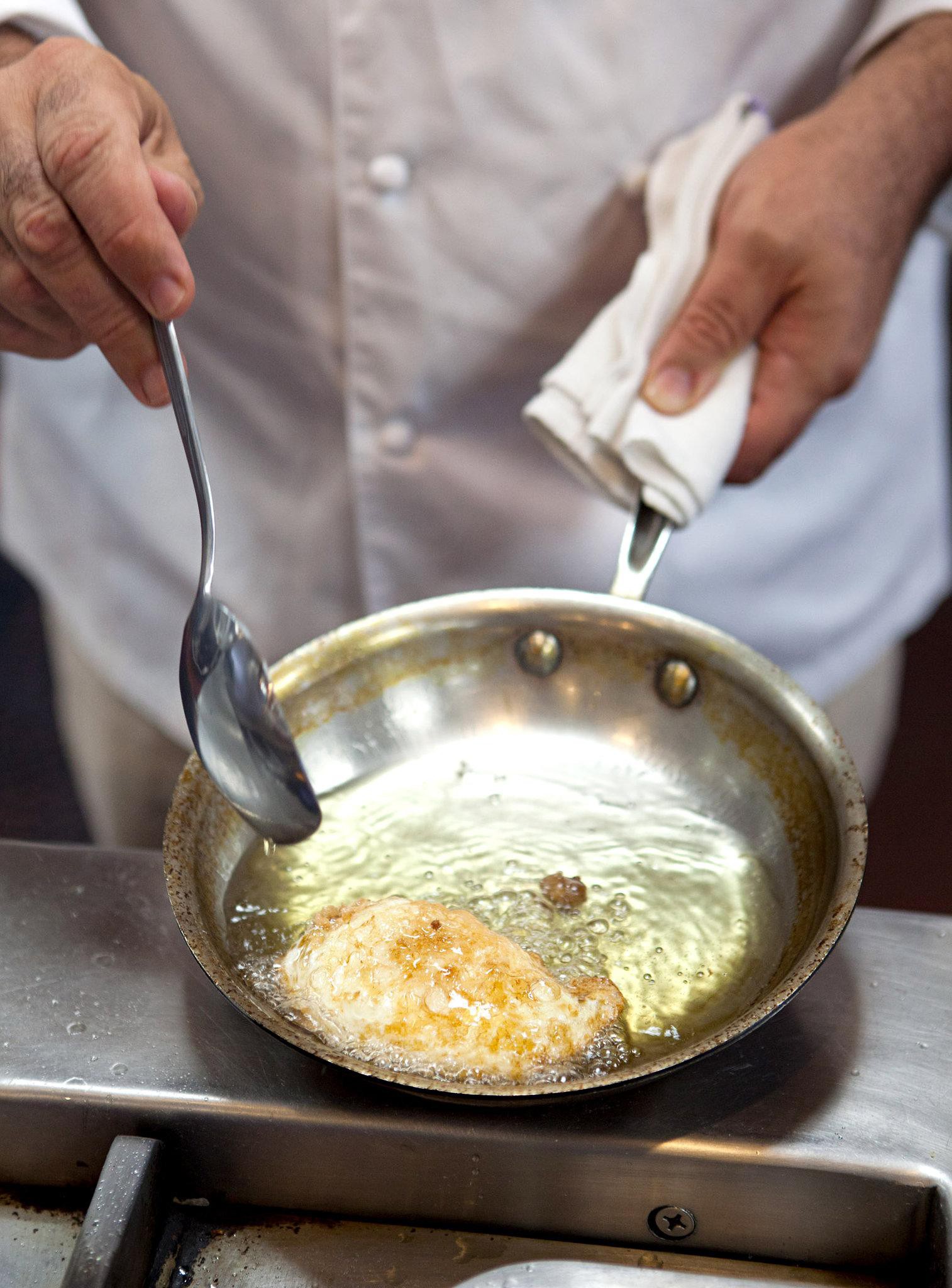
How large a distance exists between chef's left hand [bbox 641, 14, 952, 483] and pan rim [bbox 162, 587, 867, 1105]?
0.17 m

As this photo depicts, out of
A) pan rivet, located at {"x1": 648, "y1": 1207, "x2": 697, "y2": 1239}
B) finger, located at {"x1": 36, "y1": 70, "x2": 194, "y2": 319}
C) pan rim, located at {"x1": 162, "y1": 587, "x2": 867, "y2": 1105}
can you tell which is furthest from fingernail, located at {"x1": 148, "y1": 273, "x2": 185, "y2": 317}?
pan rivet, located at {"x1": 648, "y1": 1207, "x2": 697, "y2": 1239}

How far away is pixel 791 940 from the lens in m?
0.56

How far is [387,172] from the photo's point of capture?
0.92 m

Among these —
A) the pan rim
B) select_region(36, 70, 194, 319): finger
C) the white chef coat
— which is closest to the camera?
the pan rim

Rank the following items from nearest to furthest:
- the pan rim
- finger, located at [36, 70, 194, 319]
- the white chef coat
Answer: the pan rim
finger, located at [36, 70, 194, 319]
the white chef coat

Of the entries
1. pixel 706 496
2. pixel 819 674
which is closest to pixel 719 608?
pixel 819 674

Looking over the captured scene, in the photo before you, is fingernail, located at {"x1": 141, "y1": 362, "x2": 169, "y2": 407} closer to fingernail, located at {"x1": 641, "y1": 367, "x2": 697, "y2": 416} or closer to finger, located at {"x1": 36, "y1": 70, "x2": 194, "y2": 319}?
finger, located at {"x1": 36, "y1": 70, "x2": 194, "y2": 319}

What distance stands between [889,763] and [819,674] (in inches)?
31.5

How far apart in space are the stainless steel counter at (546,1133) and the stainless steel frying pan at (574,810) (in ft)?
0.11

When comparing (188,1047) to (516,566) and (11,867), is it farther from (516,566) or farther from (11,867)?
(516,566)

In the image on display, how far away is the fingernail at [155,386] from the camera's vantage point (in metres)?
0.67

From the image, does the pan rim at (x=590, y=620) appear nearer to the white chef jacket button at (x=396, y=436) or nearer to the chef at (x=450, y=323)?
the chef at (x=450, y=323)

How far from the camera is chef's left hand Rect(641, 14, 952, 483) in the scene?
808 millimetres

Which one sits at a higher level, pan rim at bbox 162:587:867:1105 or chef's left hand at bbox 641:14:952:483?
chef's left hand at bbox 641:14:952:483
